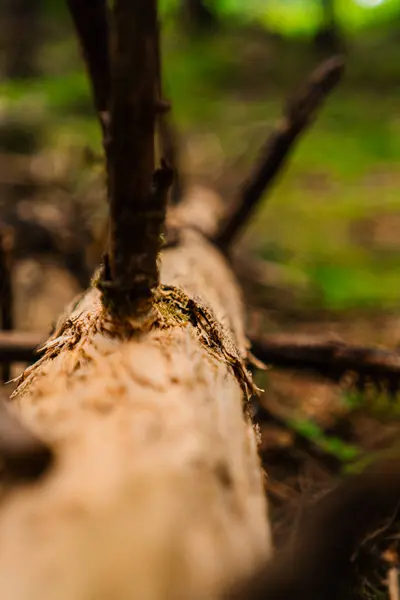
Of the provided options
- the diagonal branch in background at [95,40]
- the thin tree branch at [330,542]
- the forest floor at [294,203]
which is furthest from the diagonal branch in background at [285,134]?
the thin tree branch at [330,542]

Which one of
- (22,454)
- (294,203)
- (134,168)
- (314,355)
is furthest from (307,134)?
(22,454)

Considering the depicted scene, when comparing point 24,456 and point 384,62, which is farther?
point 384,62

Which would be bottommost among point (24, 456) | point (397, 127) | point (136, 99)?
point (24, 456)

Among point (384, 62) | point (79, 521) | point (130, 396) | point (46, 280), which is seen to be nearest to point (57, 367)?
point (130, 396)

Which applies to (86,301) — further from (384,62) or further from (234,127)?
(384,62)

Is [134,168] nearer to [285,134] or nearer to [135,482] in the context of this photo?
[135,482]

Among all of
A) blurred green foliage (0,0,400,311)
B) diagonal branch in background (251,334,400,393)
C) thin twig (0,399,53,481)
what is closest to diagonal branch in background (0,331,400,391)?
diagonal branch in background (251,334,400,393)

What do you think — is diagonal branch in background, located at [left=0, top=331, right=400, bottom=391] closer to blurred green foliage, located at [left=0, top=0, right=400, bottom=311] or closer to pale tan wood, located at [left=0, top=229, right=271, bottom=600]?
pale tan wood, located at [left=0, top=229, right=271, bottom=600]
